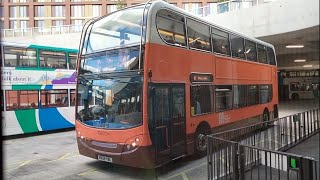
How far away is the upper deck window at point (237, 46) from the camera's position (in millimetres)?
7613

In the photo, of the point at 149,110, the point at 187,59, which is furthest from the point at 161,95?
the point at 187,59

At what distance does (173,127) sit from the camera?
561 centimetres

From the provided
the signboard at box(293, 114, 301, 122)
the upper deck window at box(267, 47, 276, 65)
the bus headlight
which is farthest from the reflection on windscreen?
the upper deck window at box(267, 47, 276, 65)

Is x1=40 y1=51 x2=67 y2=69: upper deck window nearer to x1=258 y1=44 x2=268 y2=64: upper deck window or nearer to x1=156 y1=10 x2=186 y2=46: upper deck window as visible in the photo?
x1=156 y1=10 x2=186 y2=46: upper deck window

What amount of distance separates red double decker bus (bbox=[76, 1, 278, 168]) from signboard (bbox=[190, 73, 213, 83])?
1cm

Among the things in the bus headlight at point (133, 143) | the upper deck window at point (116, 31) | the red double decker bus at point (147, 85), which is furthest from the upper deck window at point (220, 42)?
the bus headlight at point (133, 143)

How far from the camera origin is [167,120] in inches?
215

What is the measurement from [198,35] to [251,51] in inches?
107

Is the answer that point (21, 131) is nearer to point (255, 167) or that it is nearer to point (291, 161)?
point (255, 167)

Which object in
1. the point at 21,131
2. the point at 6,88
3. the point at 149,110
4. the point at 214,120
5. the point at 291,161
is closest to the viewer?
the point at 291,161

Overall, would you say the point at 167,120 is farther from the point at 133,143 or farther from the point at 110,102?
the point at 110,102

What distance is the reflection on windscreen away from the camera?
516 centimetres

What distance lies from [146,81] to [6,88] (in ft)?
17.7

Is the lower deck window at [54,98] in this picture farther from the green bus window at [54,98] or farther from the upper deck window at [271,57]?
the upper deck window at [271,57]
